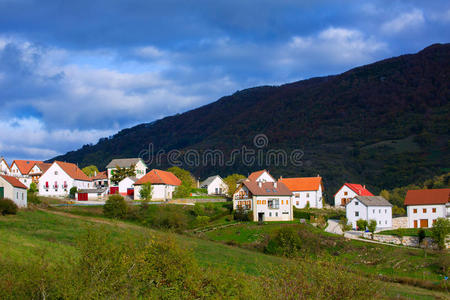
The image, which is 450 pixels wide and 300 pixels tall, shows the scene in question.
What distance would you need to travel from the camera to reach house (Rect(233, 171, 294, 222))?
8194 centimetres

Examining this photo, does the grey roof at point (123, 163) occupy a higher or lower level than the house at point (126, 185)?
higher

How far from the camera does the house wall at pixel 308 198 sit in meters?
100

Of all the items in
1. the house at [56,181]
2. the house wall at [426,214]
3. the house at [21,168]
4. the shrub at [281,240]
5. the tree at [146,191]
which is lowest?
the shrub at [281,240]

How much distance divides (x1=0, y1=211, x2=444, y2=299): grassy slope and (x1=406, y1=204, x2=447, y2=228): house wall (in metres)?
36.3

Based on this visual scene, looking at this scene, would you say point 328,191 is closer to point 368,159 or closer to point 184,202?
point 368,159

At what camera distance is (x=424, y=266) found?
5566 cm

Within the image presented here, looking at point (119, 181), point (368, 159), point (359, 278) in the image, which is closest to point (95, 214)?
point (119, 181)

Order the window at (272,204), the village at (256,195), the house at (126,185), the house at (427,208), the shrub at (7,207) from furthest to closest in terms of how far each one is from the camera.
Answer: the house at (126,185) → the window at (272,204) → the house at (427,208) → the village at (256,195) → the shrub at (7,207)

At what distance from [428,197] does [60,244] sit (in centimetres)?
6180

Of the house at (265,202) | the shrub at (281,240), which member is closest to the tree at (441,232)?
the shrub at (281,240)

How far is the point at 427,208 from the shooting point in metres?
80.1

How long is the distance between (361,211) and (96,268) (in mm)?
65672

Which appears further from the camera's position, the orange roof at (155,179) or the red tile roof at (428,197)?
the orange roof at (155,179)

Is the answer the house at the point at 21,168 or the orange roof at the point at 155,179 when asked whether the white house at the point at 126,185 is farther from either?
the house at the point at 21,168
